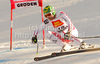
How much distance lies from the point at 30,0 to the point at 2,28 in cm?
558

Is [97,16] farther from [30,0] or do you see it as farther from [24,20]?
[30,0]

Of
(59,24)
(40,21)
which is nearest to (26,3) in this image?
(59,24)

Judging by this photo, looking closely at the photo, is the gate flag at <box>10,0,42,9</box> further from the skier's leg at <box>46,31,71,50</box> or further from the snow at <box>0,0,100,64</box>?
the snow at <box>0,0,100,64</box>

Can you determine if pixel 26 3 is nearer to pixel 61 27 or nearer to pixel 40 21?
pixel 61 27

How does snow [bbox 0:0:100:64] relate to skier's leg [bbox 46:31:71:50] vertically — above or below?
above

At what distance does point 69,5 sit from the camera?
12.4 meters

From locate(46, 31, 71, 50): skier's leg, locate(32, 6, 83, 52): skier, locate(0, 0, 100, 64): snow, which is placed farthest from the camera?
locate(0, 0, 100, 64): snow

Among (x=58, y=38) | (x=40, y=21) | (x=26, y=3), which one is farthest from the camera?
(x=40, y=21)

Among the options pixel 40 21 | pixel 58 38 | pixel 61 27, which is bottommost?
Answer: pixel 58 38

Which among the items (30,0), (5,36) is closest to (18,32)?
(5,36)

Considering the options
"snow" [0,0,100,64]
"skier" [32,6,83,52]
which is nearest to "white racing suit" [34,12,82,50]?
"skier" [32,6,83,52]

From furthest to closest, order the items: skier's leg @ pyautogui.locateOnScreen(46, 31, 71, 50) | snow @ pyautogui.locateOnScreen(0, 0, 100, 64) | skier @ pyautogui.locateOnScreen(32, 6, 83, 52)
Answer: snow @ pyautogui.locateOnScreen(0, 0, 100, 64), skier's leg @ pyautogui.locateOnScreen(46, 31, 71, 50), skier @ pyautogui.locateOnScreen(32, 6, 83, 52)

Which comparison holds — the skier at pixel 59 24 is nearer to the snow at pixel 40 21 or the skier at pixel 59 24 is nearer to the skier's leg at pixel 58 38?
the skier's leg at pixel 58 38

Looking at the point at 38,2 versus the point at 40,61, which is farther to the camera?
the point at 38,2
